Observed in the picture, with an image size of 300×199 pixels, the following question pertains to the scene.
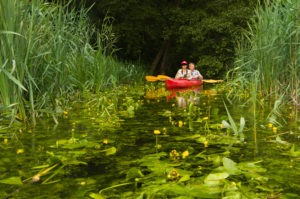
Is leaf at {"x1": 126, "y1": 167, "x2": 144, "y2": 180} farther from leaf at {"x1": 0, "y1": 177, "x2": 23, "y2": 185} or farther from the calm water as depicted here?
leaf at {"x1": 0, "y1": 177, "x2": 23, "y2": 185}

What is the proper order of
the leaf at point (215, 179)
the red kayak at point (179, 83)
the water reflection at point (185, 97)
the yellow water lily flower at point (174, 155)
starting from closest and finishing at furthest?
1. the leaf at point (215, 179)
2. the yellow water lily flower at point (174, 155)
3. the water reflection at point (185, 97)
4. the red kayak at point (179, 83)

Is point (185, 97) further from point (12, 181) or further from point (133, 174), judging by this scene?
point (12, 181)

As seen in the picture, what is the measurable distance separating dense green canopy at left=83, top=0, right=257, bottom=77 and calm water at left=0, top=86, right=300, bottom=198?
10.7m

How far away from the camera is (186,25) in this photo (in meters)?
15.7

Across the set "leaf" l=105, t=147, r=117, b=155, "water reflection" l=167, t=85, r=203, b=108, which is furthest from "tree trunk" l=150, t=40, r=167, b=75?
"leaf" l=105, t=147, r=117, b=155

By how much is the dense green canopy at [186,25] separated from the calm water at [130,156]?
422 inches

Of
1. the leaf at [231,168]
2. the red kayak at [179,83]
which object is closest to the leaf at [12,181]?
the leaf at [231,168]

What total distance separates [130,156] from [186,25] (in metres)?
14.3

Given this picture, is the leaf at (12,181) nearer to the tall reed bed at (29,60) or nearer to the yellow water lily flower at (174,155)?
the yellow water lily flower at (174,155)

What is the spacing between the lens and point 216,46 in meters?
14.1

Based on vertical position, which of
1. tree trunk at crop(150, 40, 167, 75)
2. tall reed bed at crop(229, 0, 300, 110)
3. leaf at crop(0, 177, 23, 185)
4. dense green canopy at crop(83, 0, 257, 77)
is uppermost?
dense green canopy at crop(83, 0, 257, 77)

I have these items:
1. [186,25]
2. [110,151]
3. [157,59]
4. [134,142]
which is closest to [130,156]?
[110,151]

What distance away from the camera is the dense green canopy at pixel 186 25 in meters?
13.8

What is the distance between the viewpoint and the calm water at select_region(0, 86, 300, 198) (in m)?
1.47
